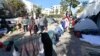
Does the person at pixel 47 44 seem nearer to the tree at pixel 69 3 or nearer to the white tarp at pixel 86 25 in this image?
the white tarp at pixel 86 25

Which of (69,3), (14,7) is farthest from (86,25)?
(69,3)

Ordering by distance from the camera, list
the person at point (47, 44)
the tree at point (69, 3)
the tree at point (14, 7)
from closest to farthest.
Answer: the person at point (47, 44), the tree at point (14, 7), the tree at point (69, 3)

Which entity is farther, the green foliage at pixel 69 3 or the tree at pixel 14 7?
the green foliage at pixel 69 3

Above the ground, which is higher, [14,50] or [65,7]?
[14,50]

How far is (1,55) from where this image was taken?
14.9m

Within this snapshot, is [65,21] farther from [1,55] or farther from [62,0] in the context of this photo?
[62,0]

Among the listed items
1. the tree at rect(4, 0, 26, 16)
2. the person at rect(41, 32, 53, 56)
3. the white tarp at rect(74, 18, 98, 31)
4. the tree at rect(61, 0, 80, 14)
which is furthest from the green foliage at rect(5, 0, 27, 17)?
Result: the person at rect(41, 32, 53, 56)

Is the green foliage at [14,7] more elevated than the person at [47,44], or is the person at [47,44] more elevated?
the person at [47,44]

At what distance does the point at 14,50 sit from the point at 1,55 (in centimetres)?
665

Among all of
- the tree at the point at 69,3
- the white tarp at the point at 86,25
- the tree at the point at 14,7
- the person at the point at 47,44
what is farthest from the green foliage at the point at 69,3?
the person at the point at 47,44

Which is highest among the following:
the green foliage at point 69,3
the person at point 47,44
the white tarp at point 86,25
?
the person at point 47,44

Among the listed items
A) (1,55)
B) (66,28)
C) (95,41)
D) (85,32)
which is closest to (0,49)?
(1,55)

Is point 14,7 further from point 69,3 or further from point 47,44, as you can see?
point 47,44

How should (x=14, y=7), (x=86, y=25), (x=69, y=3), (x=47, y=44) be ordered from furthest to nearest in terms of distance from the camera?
(x=69, y=3), (x=14, y=7), (x=86, y=25), (x=47, y=44)
